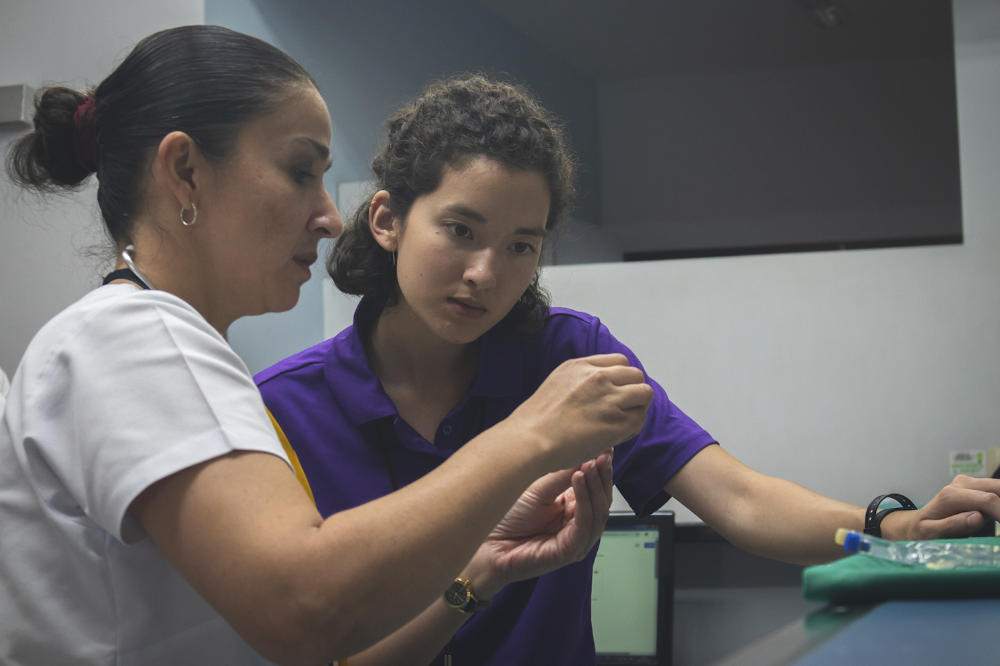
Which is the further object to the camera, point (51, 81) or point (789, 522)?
point (51, 81)

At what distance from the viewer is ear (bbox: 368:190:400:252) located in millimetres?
1136

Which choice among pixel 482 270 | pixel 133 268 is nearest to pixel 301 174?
pixel 133 268

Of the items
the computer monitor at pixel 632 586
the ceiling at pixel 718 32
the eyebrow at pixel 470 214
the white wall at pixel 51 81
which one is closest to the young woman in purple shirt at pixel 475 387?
the eyebrow at pixel 470 214

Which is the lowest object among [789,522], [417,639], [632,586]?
[632,586]

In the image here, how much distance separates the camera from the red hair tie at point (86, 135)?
0.81 meters

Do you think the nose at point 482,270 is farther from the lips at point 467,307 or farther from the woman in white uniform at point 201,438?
the woman in white uniform at point 201,438

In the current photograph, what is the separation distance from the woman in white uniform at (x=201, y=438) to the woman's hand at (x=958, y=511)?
332 millimetres

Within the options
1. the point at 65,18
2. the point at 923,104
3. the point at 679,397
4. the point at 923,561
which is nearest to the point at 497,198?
the point at 923,561

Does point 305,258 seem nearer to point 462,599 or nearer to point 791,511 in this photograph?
point 462,599

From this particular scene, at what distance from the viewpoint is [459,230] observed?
1.02 metres

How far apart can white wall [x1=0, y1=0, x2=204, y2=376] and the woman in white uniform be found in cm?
151

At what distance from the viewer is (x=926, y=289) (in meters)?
2.11

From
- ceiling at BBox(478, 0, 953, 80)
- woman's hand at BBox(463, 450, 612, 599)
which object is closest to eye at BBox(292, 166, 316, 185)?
woman's hand at BBox(463, 450, 612, 599)

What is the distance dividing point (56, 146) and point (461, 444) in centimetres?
61
